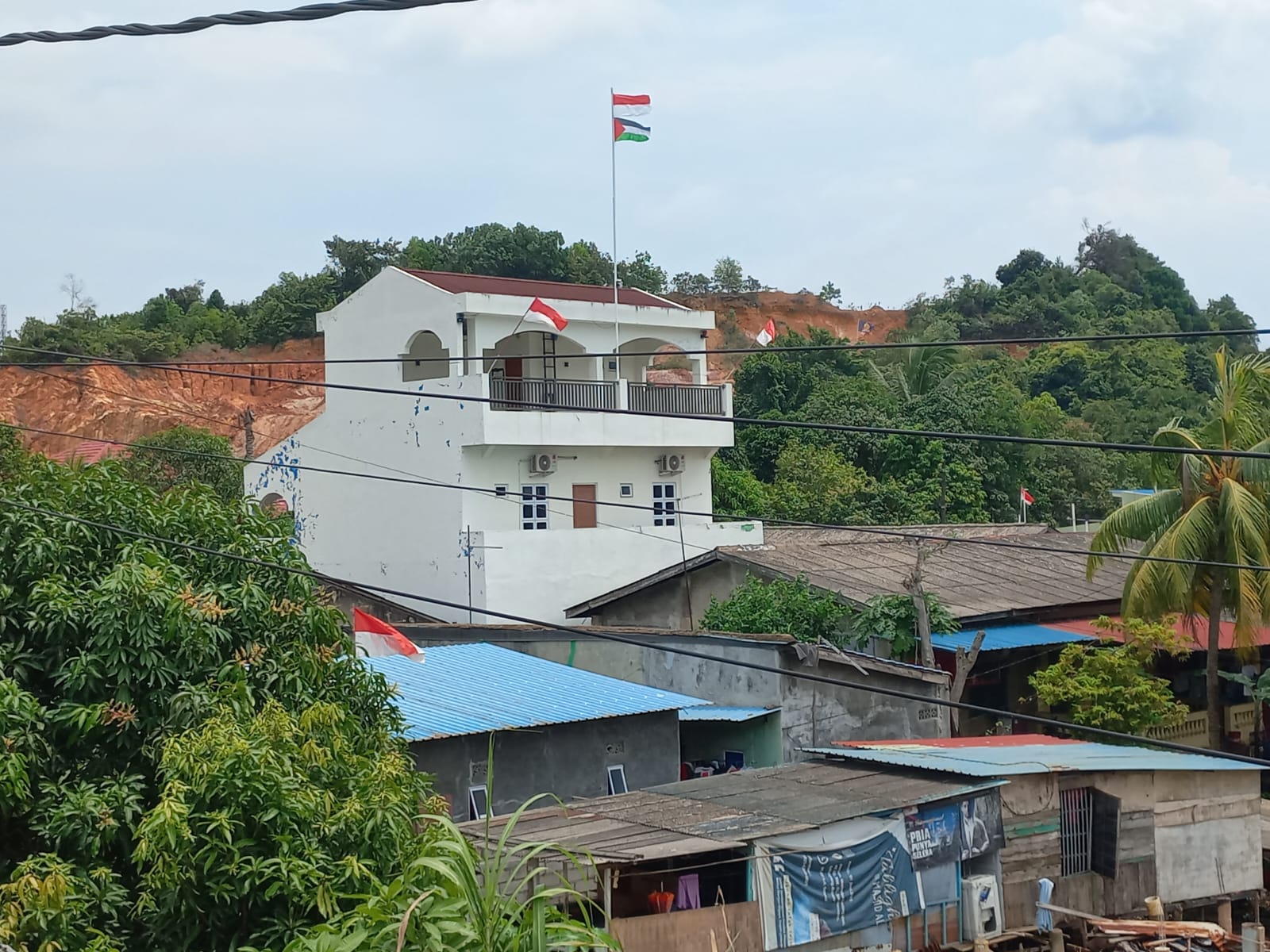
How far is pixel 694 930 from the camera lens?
11.8 m

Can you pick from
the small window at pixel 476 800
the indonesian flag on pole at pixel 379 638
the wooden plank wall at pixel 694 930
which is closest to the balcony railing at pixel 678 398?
the small window at pixel 476 800

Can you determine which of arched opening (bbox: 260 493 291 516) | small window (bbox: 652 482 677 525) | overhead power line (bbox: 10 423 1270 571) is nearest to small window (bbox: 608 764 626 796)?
overhead power line (bbox: 10 423 1270 571)

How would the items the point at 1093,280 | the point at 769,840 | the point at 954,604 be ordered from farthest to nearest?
1. the point at 1093,280
2. the point at 954,604
3. the point at 769,840

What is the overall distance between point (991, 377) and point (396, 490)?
30985mm

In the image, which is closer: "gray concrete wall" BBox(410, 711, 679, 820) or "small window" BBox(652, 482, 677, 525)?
"gray concrete wall" BBox(410, 711, 679, 820)

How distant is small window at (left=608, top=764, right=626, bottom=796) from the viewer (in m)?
16.4

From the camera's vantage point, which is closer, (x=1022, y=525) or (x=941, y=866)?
(x=941, y=866)

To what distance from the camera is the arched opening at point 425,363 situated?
28.6 m

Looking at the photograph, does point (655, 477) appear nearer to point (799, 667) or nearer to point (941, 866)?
point (799, 667)

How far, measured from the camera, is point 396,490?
28.3 metres

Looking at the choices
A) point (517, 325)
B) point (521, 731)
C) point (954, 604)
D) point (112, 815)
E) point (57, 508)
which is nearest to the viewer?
point (112, 815)

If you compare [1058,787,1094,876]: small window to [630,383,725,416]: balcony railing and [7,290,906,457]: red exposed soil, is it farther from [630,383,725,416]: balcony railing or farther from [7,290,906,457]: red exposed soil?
[7,290,906,457]: red exposed soil

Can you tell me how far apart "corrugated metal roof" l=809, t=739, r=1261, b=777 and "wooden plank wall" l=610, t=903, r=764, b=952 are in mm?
3111

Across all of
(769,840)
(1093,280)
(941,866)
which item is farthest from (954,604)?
(1093,280)
